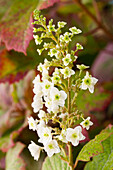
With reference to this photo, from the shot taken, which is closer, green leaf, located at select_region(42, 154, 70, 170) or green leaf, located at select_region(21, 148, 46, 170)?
green leaf, located at select_region(42, 154, 70, 170)

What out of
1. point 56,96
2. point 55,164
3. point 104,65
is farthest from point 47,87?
point 104,65

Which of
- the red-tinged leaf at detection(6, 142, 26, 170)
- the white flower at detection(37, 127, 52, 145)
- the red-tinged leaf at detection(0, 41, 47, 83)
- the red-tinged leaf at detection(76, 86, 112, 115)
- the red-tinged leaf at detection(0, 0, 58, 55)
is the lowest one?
the red-tinged leaf at detection(6, 142, 26, 170)

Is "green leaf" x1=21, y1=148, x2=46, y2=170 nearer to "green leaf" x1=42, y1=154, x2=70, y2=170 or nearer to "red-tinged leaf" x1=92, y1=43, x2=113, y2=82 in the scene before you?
"green leaf" x1=42, y1=154, x2=70, y2=170

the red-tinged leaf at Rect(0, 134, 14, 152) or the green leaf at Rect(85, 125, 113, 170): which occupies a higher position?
the red-tinged leaf at Rect(0, 134, 14, 152)

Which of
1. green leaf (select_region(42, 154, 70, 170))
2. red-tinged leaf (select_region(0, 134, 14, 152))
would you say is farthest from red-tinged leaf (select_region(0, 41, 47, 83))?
green leaf (select_region(42, 154, 70, 170))

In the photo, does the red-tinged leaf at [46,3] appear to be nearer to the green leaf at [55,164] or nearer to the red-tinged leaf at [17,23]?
the red-tinged leaf at [17,23]
